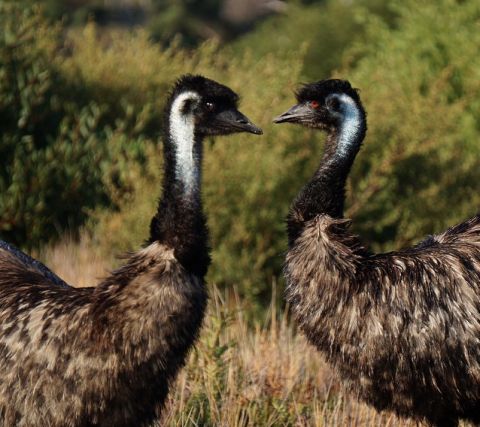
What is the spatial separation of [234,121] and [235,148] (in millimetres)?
4396

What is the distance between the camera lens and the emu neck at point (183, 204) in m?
4.78

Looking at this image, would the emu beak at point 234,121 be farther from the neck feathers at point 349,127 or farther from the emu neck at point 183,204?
the neck feathers at point 349,127

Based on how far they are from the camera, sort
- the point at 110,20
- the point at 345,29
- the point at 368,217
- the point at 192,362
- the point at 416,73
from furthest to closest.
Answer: the point at 110,20 → the point at 345,29 → the point at 416,73 → the point at 368,217 → the point at 192,362

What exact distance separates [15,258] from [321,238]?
1542mm

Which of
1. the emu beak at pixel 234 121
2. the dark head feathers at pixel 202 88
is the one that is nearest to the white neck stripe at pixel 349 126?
the emu beak at pixel 234 121

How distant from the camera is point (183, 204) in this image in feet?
15.8

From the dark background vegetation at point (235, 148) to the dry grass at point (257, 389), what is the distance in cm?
261

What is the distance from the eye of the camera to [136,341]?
4.67m

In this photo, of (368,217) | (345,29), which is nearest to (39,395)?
(368,217)

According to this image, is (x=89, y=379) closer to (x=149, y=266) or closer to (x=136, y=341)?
(x=136, y=341)

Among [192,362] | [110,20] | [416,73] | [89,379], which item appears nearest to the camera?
[89,379]

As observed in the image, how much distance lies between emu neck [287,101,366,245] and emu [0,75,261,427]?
100 cm

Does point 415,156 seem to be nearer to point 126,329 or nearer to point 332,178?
point 332,178

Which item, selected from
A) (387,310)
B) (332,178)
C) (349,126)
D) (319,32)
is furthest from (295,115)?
(319,32)
